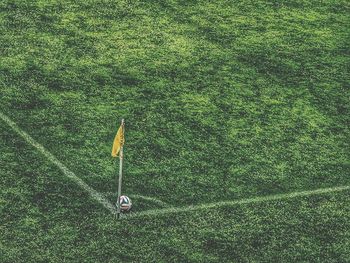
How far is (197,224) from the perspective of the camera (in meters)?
6.85

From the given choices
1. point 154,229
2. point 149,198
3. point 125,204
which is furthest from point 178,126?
point 154,229

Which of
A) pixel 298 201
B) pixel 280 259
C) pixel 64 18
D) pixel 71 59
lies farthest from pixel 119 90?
pixel 280 259

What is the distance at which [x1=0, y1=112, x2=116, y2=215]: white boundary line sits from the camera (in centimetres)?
699

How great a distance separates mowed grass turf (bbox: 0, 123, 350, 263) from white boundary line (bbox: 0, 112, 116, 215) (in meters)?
0.07

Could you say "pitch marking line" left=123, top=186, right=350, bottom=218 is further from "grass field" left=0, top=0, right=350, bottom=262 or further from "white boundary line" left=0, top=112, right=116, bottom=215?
"white boundary line" left=0, top=112, right=116, bottom=215

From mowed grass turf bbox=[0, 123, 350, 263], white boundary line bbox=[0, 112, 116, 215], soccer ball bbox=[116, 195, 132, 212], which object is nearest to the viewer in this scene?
mowed grass turf bbox=[0, 123, 350, 263]

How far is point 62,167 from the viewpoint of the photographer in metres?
7.43

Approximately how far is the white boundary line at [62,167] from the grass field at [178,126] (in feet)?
0.16

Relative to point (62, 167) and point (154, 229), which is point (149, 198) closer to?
point (154, 229)

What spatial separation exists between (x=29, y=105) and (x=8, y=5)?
8.15 ft

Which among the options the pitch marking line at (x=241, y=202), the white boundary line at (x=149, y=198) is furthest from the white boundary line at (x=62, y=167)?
the pitch marking line at (x=241, y=202)

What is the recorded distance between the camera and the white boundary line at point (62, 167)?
699cm

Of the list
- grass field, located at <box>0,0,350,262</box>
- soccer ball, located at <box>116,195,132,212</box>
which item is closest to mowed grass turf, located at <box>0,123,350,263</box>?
grass field, located at <box>0,0,350,262</box>

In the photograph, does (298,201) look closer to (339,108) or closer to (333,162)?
(333,162)
